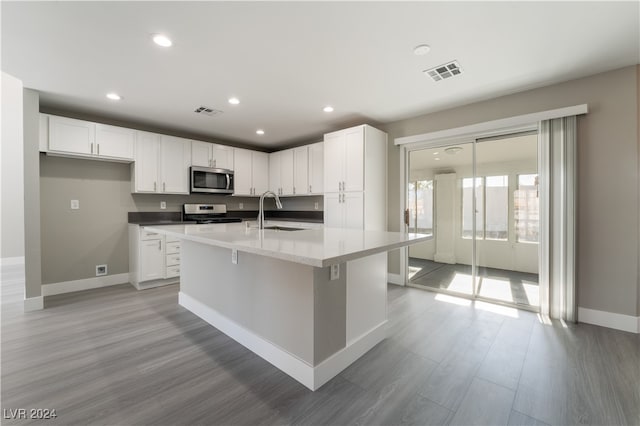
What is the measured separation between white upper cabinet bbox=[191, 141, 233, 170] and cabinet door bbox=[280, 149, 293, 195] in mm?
970

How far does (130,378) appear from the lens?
5.93ft

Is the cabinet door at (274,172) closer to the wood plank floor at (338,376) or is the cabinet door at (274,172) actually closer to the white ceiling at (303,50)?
the white ceiling at (303,50)

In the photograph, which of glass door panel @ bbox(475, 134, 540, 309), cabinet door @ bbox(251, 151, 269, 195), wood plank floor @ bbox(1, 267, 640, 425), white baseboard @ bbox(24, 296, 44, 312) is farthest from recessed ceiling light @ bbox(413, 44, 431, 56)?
white baseboard @ bbox(24, 296, 44, 312)

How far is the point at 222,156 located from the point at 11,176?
4444 millimetres

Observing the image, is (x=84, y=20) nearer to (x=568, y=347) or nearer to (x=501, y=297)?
(x=568, y=347)

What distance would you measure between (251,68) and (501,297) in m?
3.92

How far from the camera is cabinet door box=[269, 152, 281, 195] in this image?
5430 millimetres

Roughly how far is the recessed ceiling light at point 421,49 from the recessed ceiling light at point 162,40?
1.96 metres

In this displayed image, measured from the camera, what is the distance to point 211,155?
15.5 ft

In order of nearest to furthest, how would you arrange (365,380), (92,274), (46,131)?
(365,380) < (46,131) < (92,274)

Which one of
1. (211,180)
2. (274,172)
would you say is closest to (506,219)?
(274,172)

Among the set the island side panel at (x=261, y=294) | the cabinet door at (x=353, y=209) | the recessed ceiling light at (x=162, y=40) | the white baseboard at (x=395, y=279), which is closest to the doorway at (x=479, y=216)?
the white baseboard at (x=395, y=279)

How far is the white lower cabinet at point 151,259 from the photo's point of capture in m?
3.79

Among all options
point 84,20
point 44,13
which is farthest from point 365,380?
point 44,13
